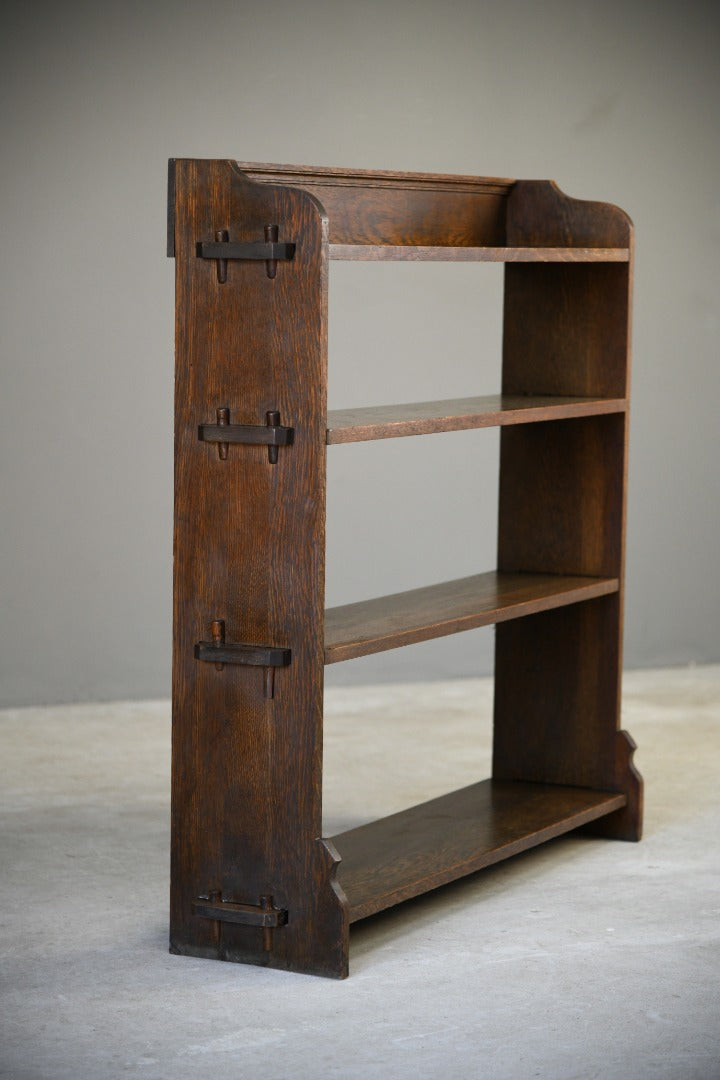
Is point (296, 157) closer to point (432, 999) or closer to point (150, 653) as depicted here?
point (150, 653)

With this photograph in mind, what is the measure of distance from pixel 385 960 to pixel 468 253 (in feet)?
5.53

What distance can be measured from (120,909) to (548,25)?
461 cm

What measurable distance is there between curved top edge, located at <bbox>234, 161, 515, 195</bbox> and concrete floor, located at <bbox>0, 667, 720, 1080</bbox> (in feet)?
5.89

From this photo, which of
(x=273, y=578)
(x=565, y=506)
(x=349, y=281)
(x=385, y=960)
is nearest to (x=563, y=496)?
(x=565, y=506)

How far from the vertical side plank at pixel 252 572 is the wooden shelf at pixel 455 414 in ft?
0.57

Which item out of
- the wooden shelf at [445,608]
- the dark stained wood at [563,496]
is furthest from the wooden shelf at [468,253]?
the wooden shelf at [445,608]

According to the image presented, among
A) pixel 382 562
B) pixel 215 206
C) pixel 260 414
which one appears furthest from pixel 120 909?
pixel 382 562

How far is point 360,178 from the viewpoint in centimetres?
421

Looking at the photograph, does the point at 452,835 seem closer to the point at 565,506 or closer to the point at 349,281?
the point at 565,506

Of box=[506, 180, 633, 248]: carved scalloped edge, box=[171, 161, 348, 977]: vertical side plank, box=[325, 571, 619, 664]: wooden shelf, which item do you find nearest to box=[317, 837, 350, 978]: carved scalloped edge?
box=[171, 161, 348, 977]: vertical side plank

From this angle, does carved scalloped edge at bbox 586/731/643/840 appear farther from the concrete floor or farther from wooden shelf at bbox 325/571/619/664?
wooden shelf at bbox 325/571/619/664

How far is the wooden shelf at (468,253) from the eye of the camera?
12.3ft

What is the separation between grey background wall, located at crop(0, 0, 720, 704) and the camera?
21.7 feet

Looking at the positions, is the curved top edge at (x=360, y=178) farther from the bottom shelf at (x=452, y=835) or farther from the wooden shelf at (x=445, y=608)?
the bottom shelf at (x=452, y=835)
